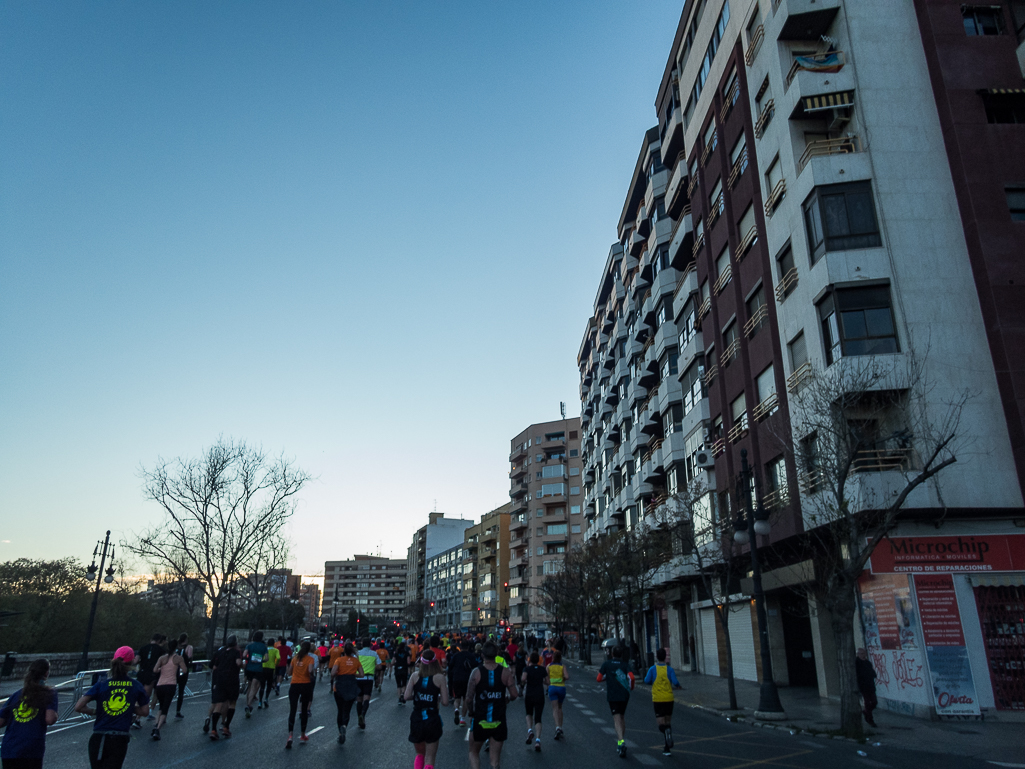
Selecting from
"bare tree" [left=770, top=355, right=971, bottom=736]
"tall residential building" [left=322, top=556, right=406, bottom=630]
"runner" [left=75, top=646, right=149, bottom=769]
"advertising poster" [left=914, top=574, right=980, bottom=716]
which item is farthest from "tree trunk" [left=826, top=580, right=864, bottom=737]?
"tall residential building" [left=322, top=556, right=406, bottom=630]

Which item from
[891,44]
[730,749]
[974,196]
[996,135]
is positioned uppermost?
[891,44]

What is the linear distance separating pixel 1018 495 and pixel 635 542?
21.8 meters

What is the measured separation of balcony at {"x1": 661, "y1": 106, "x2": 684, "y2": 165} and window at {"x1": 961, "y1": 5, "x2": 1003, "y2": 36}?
49.5 ft

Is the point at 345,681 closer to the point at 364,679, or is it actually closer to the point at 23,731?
the point at 364,679

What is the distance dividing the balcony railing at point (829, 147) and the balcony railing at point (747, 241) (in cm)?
385

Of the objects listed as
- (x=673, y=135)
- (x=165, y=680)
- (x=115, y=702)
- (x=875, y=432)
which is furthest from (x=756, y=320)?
(x=115, y=702)

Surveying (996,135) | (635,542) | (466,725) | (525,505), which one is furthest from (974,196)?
(525,505)

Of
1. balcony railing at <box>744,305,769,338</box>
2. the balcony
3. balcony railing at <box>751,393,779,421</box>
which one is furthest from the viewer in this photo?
the balcony

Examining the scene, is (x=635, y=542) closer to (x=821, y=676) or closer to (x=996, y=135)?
(x=821, y=676)

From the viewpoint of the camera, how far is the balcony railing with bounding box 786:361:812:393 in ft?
69.4

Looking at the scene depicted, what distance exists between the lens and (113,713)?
703 cm

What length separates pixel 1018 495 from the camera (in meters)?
17.5

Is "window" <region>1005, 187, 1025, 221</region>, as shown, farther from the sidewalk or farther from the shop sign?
the sidewalk

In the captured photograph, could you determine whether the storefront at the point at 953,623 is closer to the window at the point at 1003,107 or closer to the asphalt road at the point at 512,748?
the asphalt road at the point at 512,748
